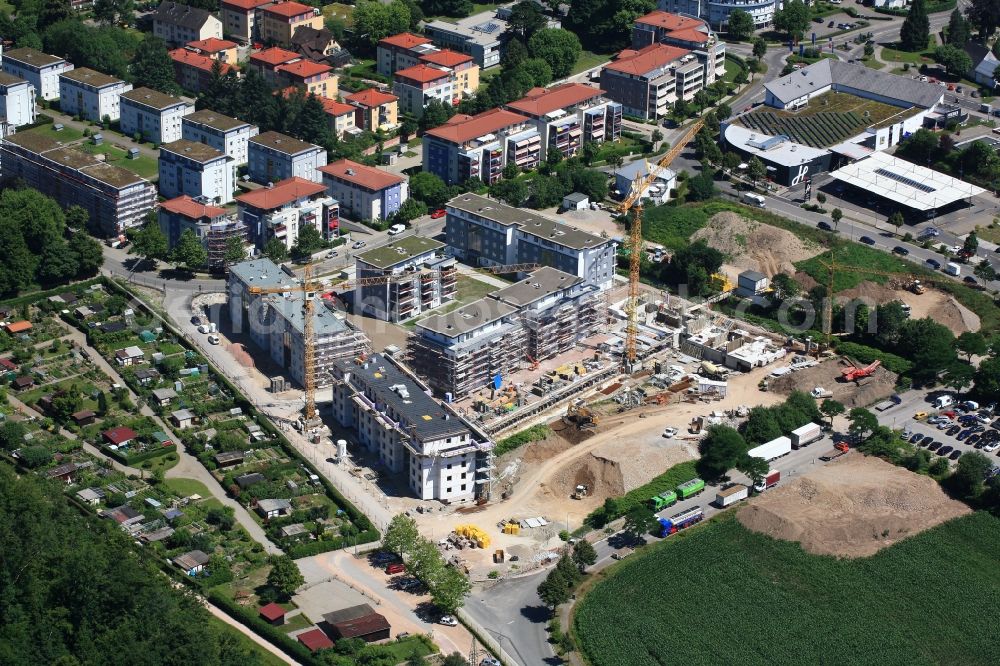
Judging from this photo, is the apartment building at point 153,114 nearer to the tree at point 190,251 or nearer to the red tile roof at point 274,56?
the red tile roof at point 274,56

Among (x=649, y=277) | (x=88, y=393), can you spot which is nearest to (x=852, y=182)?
(x=649, y=277)

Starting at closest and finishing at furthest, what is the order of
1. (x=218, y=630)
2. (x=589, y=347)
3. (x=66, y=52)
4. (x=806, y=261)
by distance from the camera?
(x=218, y=630)
(x=589, y=347)
(x=806, y=261)
(x=66, y=52)

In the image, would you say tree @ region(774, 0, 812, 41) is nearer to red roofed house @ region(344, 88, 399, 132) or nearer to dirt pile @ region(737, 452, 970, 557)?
red roofed house @ region(344, 88, 399, 132)

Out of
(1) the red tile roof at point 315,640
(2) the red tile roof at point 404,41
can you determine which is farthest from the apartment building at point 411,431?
(2) the red tile roof at point 404,41

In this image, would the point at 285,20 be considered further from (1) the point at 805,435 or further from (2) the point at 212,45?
(1) the point at 805,435

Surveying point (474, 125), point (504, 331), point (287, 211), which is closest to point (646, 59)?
point (474, 125)

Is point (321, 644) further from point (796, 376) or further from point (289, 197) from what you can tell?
point (289, 197)
